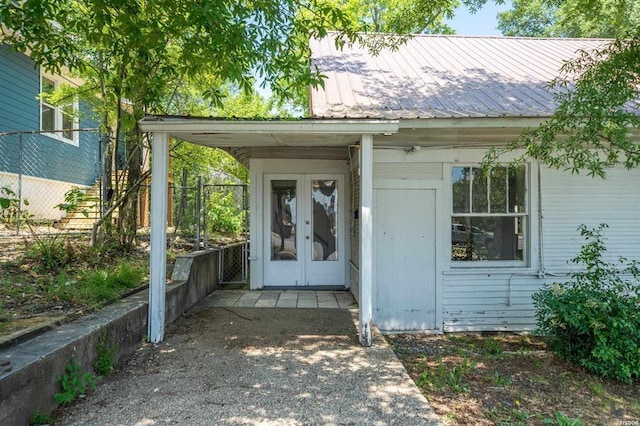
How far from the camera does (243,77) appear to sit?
157 inches

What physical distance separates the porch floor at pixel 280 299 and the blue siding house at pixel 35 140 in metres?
4.53

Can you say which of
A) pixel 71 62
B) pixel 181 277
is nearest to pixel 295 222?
pixel 181 277

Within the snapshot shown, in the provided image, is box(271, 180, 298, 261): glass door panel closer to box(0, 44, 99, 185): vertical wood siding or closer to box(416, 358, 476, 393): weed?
box(416, 358, 476, 393): weed

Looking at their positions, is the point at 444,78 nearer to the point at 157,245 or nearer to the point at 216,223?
the point at 157,245

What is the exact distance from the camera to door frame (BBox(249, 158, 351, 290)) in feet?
23.9

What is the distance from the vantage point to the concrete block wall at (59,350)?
2.46 metres

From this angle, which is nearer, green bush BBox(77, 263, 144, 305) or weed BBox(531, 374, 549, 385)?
weed BBox(531, 374, 549, 385)

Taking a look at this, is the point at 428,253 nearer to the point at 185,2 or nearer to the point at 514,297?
the point at 514,297

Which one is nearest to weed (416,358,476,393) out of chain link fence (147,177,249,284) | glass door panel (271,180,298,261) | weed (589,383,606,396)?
weed (589,383,606,396)

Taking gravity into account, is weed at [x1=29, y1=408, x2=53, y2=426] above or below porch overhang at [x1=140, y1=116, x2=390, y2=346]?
below

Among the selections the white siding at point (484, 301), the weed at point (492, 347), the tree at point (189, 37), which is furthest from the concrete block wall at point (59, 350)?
the weed at point (492, 347)

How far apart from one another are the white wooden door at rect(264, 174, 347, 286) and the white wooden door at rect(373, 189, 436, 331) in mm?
1858

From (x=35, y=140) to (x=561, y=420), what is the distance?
1100cm

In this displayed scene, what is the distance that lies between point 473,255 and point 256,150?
13.7ft
